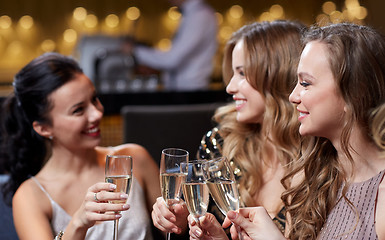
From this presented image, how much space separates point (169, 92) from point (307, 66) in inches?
102

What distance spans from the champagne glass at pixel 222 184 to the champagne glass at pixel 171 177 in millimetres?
91

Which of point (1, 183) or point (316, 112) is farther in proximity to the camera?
point (1, 183)

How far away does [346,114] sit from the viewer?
1471 mm

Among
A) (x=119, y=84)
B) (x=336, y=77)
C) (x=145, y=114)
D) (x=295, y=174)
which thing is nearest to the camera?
(x=336, y=77)

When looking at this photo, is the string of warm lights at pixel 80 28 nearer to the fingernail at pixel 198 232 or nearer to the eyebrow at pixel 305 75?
the eyebrow at pixel 305 75

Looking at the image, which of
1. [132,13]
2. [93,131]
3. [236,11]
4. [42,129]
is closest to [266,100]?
[93,131]

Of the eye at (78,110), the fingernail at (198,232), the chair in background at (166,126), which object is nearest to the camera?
the fingernail at (198,232)

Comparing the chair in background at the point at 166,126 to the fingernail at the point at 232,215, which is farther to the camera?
the chair in background at the point at 166,126

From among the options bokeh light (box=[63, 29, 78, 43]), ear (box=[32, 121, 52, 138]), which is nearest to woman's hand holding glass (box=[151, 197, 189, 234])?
ear (box=[32, 121, 52, 138])

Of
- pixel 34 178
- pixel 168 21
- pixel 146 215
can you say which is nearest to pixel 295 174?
pixel 146 215

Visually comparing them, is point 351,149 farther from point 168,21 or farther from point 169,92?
point 168,21

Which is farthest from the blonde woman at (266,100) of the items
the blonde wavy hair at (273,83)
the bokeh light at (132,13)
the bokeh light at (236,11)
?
the bokeh light at (236,11)

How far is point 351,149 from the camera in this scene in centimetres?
152

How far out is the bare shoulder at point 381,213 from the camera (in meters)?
1.40
